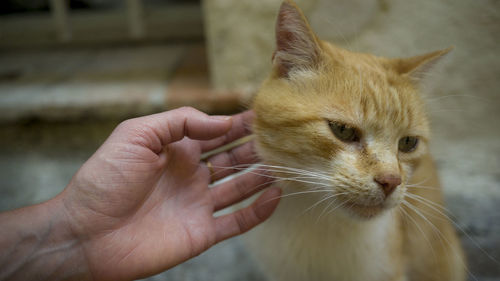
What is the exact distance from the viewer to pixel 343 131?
2.80 feet

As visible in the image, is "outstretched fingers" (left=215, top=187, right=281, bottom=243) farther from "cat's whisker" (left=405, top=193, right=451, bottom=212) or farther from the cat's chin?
"cat's whisker" (left=405, top=193, right=451, bottom=212)

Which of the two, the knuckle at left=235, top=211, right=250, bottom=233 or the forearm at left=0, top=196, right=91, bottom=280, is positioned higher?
the forearm at left=0, top=196, right=91, bottom=280

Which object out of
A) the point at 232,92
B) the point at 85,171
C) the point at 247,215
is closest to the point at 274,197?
the point at 247,215

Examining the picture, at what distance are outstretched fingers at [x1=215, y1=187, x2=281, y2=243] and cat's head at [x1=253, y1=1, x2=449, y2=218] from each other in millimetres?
110

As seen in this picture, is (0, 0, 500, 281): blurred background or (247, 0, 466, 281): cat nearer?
(247, 0, 466, 281): cat

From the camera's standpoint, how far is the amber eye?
0.85m

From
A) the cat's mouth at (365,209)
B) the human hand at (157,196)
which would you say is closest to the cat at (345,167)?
the cat's mouth at (365,209)

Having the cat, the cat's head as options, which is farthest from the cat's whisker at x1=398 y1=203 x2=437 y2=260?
the cat's head

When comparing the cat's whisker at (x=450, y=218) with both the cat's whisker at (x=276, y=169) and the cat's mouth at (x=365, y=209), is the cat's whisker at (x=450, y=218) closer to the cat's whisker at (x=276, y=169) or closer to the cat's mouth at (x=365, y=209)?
the cat's mouth at (x=365, y=209)

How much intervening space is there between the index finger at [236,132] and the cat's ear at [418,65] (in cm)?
40

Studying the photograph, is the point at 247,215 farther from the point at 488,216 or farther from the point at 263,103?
the point at 488,216

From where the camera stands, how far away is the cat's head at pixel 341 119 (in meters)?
0.82

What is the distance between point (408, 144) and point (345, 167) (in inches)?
9.6

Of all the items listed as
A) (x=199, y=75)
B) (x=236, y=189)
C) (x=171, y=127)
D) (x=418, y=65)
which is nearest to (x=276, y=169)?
(x=236, y=189)
